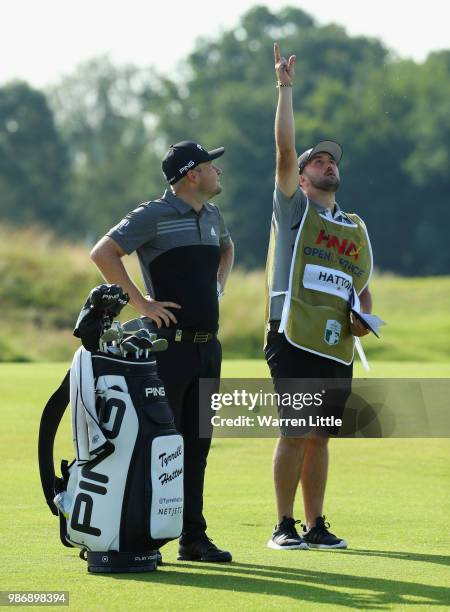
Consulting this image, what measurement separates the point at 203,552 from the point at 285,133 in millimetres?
1946

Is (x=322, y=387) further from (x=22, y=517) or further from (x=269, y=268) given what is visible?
(x=22, y=517)

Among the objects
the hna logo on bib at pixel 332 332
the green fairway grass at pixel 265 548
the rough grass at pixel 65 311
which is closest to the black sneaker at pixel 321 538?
the green fairway grass at pixel 265 548

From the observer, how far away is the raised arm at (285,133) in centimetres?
680

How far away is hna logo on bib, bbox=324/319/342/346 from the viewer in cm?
710

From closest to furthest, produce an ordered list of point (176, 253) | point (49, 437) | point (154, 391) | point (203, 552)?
point (154, 391), point (49, 437), point (203, 552), point (176, 253)

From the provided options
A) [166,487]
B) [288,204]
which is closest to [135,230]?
[288,204]

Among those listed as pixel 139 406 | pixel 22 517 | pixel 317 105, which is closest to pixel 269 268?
pixel 139 406

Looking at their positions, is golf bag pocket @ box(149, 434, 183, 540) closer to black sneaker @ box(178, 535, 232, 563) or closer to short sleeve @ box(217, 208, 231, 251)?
black sneaker @ box(178, 535, 232, 563)

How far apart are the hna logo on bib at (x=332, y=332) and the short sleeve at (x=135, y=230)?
1004mm

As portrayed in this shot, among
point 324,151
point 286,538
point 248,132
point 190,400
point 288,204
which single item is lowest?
point 286,538

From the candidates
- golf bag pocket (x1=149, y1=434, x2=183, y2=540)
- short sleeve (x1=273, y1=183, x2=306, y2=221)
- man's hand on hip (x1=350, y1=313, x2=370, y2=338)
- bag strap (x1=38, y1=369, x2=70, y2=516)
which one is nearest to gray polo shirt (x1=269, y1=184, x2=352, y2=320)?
short sleeve (x1=273, y1=183, x2=306, y2=221)

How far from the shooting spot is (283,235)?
7.11m

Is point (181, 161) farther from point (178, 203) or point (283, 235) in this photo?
point (283, 235)

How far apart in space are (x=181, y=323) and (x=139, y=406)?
2.14 ft
